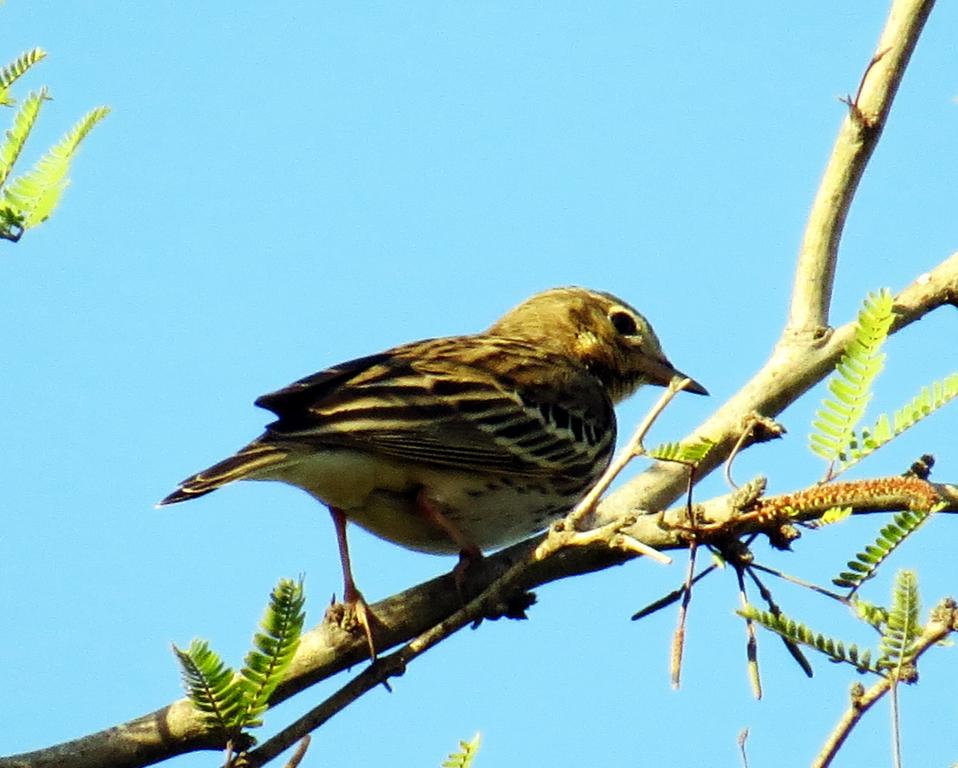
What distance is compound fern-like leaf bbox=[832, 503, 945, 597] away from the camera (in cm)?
492

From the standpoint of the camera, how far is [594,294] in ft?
38.2

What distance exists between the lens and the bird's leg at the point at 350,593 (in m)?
6.43

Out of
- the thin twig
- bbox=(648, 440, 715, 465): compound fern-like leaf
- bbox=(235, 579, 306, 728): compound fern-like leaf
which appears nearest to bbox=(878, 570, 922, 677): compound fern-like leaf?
the thin twig

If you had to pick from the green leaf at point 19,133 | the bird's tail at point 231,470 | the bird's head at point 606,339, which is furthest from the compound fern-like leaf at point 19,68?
the bird's head at point 606,339

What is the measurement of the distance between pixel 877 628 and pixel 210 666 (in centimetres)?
185

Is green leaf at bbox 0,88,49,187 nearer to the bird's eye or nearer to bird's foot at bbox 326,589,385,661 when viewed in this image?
bird's foot at bbox 326,589,385,661

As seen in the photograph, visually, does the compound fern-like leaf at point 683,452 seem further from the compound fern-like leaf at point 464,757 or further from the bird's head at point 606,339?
the bird's head at point 606,339

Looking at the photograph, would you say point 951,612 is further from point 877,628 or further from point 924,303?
point 924,303

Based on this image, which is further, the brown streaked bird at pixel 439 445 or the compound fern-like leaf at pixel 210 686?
the brown streaked bird at pixel 439 445

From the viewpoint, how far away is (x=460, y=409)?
8.74 meters

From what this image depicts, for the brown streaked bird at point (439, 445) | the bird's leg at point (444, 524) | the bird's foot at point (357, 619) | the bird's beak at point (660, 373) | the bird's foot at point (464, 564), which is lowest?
the bird's foot at point (357, 619)

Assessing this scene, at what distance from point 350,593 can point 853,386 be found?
278 centimetres

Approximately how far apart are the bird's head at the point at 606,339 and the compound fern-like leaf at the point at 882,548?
6071 mm

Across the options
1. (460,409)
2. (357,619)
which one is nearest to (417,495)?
(460,409)
